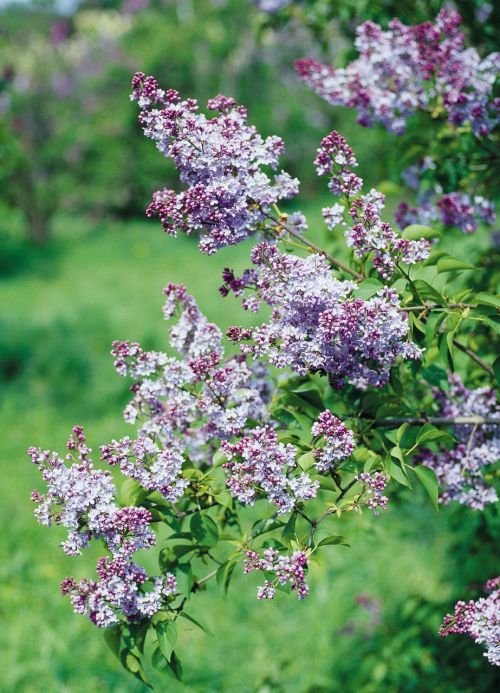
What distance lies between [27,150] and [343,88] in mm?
12333

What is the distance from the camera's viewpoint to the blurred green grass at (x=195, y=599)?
3.91m

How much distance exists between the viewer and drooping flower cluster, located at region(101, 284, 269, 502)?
5.98 ft

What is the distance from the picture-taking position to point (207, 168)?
1793mm

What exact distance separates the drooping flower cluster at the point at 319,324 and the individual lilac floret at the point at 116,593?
1.81ft

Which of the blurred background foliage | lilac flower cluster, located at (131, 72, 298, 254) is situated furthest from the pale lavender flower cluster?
the blurred background foliage

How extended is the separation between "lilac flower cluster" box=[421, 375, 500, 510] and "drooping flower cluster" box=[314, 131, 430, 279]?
536 millimetres

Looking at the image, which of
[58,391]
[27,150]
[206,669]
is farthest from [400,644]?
[27,150]

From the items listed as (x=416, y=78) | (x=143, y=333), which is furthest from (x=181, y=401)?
(x=143, y=333)

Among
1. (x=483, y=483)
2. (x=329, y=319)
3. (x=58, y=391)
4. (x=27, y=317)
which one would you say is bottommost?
(x=483, y=483)

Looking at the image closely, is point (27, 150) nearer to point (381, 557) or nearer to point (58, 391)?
point (58, 391)

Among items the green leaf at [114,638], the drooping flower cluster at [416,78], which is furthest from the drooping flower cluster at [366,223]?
the green leaf at [114,638]

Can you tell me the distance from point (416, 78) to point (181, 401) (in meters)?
1.41

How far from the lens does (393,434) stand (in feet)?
6.17

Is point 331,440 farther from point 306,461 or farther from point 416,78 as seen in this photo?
point 416,78
